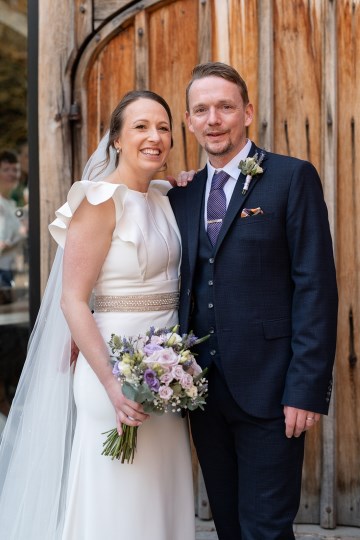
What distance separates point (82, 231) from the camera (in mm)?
2682

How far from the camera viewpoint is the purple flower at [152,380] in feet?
7.91

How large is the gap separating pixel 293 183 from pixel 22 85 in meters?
2.09

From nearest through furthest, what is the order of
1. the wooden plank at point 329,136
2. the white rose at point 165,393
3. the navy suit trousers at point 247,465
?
the white rose at point 165,393
the navy suit trousers at point 247,465
the wooden plank at point 329,136

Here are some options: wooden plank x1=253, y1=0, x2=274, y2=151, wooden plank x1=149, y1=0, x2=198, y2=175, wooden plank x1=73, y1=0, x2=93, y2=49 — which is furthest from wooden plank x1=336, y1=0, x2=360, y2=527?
wooden plank x1=73, y1=0, x2=93, y2=49

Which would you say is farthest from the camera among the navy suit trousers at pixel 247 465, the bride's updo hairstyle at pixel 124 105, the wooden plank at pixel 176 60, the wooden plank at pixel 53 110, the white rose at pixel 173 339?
the wooden plank at pixel 53 110

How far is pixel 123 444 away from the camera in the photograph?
2641 millimetres

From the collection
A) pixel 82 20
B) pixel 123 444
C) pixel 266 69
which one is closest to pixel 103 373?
pixel 123 444

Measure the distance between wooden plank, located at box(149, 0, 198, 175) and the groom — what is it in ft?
3.20

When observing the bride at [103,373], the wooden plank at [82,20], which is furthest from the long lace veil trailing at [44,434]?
the wooden plank at [82,20]

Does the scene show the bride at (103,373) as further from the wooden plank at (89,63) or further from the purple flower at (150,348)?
the wooden plank at (89,63)

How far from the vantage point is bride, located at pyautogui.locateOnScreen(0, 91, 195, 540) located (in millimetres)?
2693

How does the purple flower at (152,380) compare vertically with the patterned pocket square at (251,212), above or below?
below

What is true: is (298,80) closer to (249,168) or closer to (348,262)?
(348,262)

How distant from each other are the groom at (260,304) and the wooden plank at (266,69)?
0.83m
